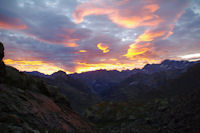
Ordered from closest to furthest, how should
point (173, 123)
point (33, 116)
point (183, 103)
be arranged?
point (33, 116), point (173, 123), point (183, 103)

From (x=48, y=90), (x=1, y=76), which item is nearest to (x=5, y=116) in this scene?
(x=1, y=76)

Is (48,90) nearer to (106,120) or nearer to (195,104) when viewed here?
(106,120)

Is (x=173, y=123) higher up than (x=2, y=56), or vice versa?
(x=2, y=56)

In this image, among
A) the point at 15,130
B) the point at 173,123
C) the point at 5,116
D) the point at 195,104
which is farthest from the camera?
the point at 195,104

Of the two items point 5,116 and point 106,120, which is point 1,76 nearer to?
point 5,116

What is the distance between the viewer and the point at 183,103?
4212 cm

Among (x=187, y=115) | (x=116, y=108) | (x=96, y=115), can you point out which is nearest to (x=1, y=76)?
(x=187, y=115)

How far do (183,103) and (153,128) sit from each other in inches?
607

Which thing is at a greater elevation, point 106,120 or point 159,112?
point 159,112

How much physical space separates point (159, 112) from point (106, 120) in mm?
24505

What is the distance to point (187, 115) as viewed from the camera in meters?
34.9

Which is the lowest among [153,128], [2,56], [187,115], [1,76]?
[153,128]

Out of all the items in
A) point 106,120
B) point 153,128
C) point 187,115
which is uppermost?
point 187,115

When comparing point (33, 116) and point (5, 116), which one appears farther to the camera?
point (33, 116)
